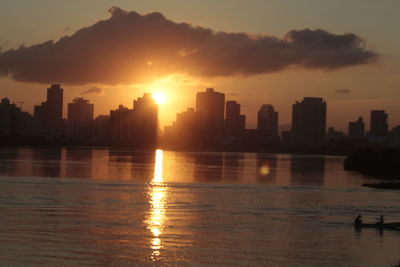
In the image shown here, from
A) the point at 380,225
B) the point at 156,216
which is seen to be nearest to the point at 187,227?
the point at 156,216

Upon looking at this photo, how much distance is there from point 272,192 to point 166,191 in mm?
13219

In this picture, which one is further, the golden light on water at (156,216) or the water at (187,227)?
the golden light on water at (156,216)

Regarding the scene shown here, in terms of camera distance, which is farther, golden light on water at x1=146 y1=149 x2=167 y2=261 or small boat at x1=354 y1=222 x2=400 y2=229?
small boat at x1=354 y1=222 x2=400 y2=229

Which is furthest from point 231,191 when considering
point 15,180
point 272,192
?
point 15,180

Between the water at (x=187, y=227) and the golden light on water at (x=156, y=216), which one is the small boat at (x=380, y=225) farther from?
the golden light on water at (x=156, y=216)

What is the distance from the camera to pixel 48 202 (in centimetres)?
5478

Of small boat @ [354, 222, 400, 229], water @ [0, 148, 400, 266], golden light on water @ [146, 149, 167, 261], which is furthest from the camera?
small boat @ [354, 222, 400, 229]

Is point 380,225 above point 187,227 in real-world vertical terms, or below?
above

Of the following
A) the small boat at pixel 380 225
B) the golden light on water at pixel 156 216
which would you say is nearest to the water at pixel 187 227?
the golden light on water at pixel 156 216

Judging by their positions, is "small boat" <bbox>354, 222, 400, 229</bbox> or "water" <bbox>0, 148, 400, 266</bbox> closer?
"water" <bbox>0, 148, 400, 266</bbox>

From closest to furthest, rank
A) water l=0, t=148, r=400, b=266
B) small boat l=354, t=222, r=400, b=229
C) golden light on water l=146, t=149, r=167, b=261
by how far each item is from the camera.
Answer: water l=0, t=148, r=400, b=266, golden light on water l=146, t=149, r=167, b=261, small boat l=354, t=222, r=400, b=229

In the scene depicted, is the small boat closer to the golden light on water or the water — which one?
the water

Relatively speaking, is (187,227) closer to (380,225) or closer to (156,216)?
(156,216)

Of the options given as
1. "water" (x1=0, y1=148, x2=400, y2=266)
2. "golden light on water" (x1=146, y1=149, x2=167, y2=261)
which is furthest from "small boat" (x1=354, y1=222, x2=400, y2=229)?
"golden light on water" (x1=146, y1=149, x2=167, y2=261)
